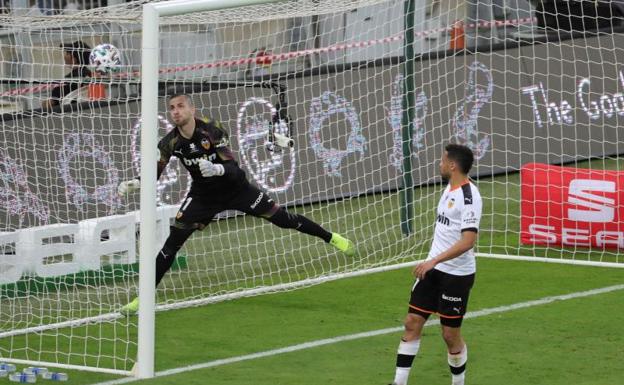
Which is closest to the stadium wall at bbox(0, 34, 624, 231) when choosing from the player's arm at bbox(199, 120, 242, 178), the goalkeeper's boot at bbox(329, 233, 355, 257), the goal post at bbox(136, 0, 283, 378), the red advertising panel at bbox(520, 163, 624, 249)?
the red advertising panel at bbox(520, 163, 624, 249)

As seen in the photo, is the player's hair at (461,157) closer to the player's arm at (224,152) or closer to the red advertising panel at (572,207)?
the player's arm at (224,152)

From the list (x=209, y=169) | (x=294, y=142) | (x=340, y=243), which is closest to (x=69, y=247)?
(x=340, y=243)

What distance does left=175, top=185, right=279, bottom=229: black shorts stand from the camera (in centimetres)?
1157

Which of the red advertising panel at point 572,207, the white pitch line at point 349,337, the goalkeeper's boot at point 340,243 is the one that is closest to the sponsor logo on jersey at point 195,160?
the goalkeeper's boot at point 340,243

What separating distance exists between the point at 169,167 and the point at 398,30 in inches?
122

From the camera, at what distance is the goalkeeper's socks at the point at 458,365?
8.71 m

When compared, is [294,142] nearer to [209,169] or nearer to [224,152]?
[224,152]

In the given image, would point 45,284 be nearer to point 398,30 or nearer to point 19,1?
point 398,30

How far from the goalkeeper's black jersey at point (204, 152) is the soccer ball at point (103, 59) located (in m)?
1.83

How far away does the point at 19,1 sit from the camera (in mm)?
18922

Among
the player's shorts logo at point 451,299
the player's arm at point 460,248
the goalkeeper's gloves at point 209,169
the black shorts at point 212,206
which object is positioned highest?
the player's arm at point 460,248

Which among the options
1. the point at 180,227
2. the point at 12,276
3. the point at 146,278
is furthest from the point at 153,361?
the point at 12,276

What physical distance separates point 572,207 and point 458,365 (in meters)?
5.40

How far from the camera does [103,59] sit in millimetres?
12938
